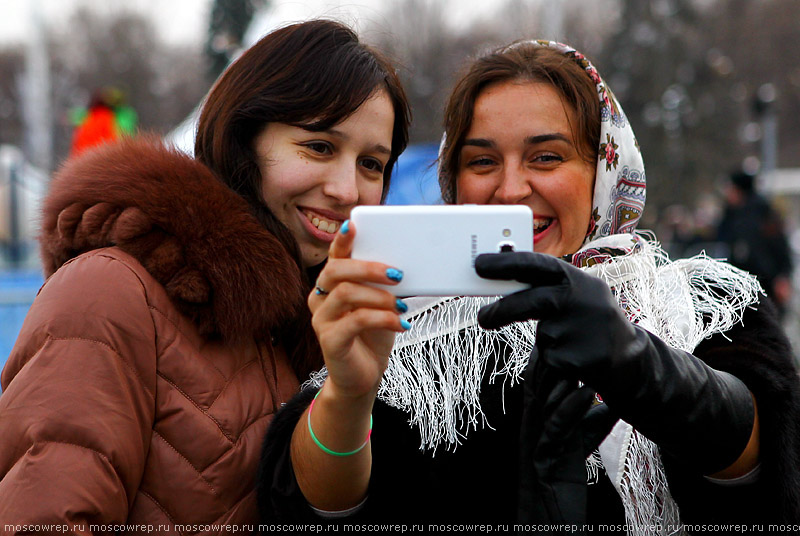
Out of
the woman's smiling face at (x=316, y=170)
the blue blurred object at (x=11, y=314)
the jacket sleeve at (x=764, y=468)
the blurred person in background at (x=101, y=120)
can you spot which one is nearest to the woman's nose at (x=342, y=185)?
the woman's smiling face at (x=316, y=170)

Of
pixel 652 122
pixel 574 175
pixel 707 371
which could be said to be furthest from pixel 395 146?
pixel 652 122

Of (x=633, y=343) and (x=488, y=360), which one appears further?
(x=488, y=360)

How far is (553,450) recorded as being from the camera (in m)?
1.60

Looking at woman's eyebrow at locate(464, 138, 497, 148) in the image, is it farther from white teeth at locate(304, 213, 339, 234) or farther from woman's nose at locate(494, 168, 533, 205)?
white teeth at locate(304, 213, 339, 234)

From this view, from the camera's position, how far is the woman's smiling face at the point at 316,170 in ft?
7.02

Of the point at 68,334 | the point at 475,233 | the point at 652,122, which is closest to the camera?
the point at 475,233

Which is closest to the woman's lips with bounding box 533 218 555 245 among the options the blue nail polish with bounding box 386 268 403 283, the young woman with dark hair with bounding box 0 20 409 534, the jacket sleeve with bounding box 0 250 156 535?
the young woman with dark hair with bounding box 0 20 409 534

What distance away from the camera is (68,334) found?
1635 millimetres

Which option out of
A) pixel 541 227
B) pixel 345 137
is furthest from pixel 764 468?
pixel 345 137

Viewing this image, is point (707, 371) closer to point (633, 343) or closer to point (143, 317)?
point (633, 343)

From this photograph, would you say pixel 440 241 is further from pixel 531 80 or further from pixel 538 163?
pixel 531 80

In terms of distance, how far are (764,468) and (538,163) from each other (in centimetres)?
103

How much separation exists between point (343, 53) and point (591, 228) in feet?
3.01

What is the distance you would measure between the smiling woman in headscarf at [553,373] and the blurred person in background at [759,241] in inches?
254
